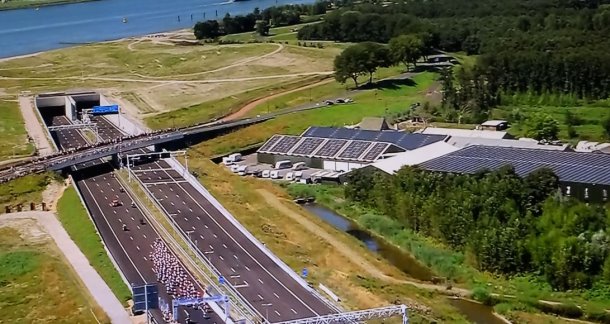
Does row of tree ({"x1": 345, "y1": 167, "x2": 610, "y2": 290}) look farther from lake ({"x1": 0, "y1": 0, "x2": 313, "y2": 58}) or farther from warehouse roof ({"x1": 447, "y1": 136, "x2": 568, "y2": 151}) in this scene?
lake ({"x1": 0, "y1": 0, "x2": 313, "y2": 58})

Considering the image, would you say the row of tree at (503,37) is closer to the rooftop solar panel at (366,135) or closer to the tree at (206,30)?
the rooftop solar panel at (366,135)

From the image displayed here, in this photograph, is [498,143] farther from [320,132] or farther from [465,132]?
[320,132]

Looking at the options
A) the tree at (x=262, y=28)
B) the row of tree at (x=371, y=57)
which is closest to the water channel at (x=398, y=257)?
the row of tree at (x=371, y=57)

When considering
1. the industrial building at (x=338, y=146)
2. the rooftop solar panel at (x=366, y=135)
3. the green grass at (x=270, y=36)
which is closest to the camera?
the industrial building at (x=338, y=146)

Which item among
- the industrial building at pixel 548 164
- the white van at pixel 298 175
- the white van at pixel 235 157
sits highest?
the industrial building at pixel 548 164

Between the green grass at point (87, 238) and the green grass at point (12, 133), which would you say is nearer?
the green grass at point (87, 238)

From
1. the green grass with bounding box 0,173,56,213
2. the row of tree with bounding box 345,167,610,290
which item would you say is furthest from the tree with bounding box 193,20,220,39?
the row of tree with bounding box 345,167,610,290

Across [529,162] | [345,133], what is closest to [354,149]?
[345,133]

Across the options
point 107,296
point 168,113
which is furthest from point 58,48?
point 107,296
